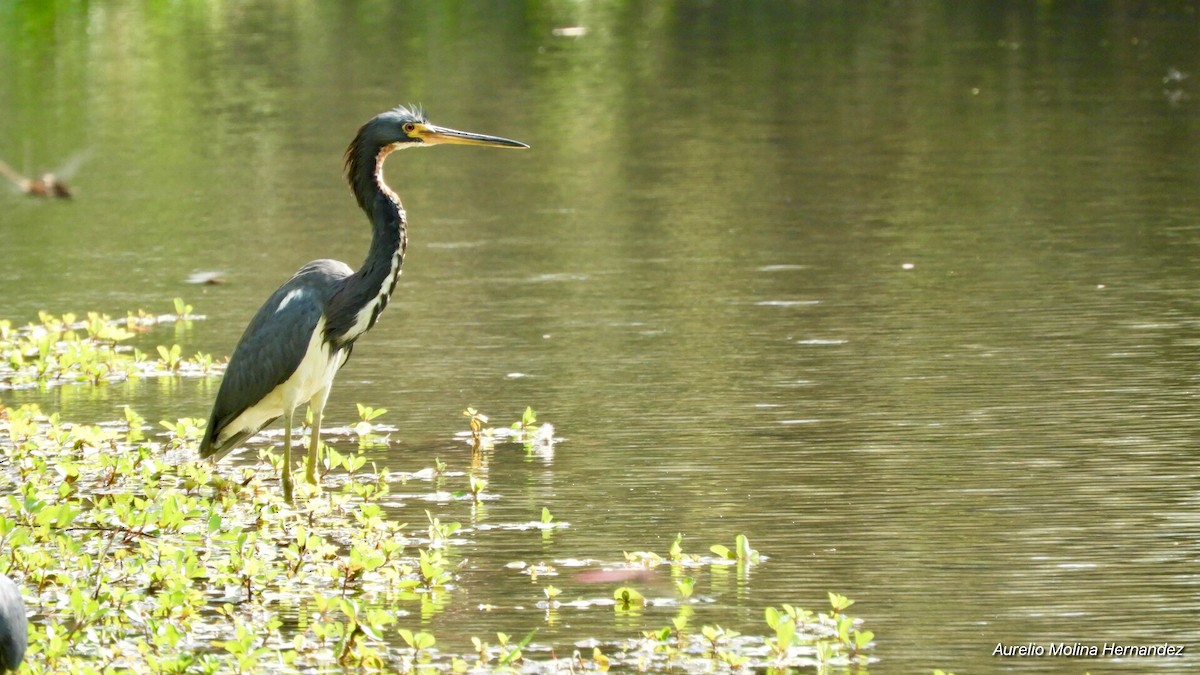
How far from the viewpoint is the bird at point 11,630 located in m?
5.46

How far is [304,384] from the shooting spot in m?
7.86

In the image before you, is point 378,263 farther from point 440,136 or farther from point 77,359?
point 77,359

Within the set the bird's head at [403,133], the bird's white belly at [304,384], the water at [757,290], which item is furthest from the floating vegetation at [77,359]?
the bird's head at [403,133]

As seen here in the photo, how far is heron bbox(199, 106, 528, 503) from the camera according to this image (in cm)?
775

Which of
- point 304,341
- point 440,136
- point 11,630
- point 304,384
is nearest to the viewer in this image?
point 11,630

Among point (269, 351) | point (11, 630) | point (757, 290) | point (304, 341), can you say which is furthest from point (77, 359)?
point (11, 630)

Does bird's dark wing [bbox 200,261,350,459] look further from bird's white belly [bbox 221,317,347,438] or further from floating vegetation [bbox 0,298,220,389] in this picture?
floating vegetation [bbox 0,298,220,389]

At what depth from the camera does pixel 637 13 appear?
3338 cm

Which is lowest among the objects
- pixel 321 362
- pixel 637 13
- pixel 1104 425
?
pixel 637 13

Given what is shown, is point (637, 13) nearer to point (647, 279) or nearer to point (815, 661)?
point (647, 279)

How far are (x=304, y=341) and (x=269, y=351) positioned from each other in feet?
0.51

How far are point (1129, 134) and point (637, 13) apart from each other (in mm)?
17061

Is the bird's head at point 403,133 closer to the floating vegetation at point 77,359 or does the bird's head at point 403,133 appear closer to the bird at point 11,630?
the floating vegetation at point 77,359

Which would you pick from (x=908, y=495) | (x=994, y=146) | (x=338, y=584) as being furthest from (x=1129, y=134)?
(x=338, y=584)
